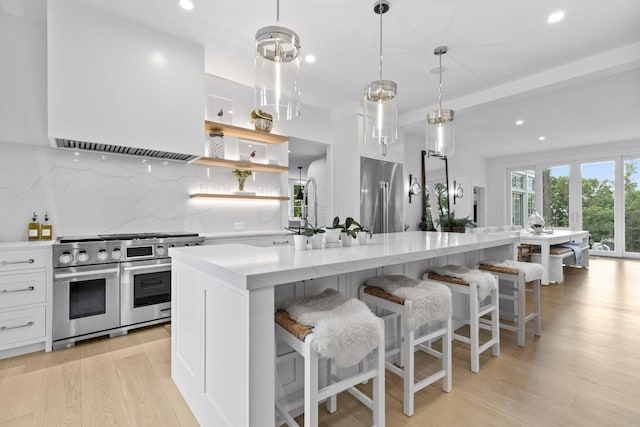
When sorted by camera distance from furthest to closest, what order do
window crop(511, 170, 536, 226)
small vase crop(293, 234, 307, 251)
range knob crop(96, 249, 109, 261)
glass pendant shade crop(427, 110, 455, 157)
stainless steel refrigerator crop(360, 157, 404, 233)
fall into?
window crop(511, 170, 536, 226), stainless steel refrigerator crop(360, 157, 404, 233), glass pendant shade crop(427, 110, 455, 157), range knob crop(96, 249, 109, 261), small vase crop(293, 234, 307, 251)

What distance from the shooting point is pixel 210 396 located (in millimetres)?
1418

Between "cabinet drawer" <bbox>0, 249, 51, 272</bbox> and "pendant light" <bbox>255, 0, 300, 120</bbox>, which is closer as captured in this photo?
"pendant light" <bbox>255, 0, 300, 120</bbox>

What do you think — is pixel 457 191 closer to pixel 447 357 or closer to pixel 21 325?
pixel 447 357

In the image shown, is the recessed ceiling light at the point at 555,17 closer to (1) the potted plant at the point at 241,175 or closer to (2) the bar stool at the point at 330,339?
(2) the bar stool at the point at 330,339

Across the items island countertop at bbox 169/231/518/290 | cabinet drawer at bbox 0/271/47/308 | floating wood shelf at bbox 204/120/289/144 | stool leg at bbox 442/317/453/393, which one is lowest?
stool leg at bbox 442/317/453/393

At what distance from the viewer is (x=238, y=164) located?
12.2 feet

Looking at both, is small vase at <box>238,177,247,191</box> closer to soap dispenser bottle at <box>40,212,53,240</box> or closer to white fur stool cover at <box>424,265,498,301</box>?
soap dispenser bottle at <box>40,212,53,240</box>

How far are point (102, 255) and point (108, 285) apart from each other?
274mm

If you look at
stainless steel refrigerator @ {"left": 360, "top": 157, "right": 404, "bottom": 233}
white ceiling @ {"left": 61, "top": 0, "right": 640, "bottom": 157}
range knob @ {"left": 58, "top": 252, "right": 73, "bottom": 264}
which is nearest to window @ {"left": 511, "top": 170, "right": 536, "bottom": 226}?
white ceiling @ {"left": 61, "top": 0, "right": 640, "bottom": 157}

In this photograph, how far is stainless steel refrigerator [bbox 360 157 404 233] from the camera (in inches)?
184

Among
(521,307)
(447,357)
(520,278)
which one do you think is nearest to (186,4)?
(447,357)

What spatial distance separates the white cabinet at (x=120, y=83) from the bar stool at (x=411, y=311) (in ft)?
7.61

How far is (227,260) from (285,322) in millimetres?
384

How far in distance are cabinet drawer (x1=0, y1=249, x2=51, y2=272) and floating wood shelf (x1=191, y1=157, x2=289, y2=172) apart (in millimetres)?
1577
